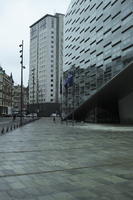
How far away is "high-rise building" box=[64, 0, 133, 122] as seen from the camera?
43.7m

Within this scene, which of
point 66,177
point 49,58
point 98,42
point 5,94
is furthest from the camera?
point 49,58

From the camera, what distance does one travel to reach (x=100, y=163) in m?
11.0

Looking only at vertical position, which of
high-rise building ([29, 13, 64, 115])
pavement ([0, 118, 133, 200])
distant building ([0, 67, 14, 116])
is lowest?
pavement ([0, 118, 133, 200])

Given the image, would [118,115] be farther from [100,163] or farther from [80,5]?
[100,163]

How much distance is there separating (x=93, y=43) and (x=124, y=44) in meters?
17.8

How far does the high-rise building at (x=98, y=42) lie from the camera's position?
43.7 meters

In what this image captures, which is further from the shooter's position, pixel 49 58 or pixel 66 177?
pixel 49 58

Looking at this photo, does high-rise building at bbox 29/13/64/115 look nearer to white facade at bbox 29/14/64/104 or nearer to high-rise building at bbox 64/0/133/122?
white facade at bbox 29/14/64/104

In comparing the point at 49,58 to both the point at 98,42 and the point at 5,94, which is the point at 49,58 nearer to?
the point at 5,94

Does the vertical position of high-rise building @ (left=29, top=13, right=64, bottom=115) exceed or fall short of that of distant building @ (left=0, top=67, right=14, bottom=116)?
it exceeds it

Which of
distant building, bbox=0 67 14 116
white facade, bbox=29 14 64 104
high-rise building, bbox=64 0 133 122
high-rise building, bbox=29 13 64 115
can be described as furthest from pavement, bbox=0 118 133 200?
white facade, bbox=29 14 64 104

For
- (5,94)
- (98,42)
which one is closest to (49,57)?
(5,94)

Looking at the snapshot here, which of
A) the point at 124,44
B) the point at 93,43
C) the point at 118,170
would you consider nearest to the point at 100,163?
the point at 118,170

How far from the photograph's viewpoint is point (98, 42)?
56625mm
